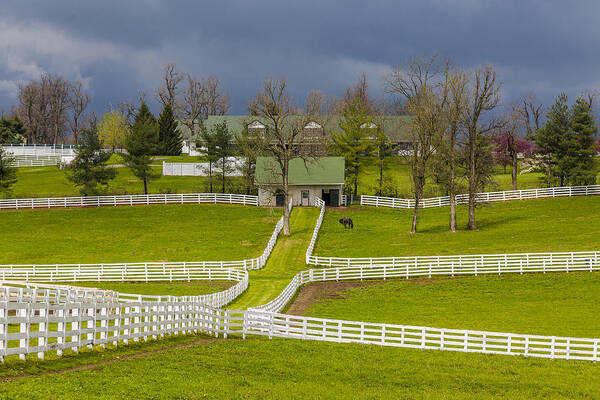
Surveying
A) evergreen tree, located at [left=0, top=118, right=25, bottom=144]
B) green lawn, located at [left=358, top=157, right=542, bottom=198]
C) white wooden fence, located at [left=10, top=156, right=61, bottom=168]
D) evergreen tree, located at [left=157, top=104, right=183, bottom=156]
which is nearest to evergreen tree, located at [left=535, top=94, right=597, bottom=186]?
green lawn, located at [left=358, top=157, right=542, bottom=198]

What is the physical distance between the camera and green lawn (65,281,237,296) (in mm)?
39062

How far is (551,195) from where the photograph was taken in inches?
2928

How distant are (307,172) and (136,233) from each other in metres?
20.9

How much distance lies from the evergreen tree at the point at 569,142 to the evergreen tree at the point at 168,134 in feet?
207

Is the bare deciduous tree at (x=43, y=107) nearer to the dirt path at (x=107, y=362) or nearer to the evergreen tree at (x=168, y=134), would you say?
the evergreen tree at (x=168, y=134)

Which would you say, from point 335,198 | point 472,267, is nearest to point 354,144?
point 335,198

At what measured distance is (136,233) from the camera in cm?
6091

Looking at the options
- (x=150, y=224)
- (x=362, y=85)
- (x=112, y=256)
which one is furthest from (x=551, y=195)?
(x=362, y=85)

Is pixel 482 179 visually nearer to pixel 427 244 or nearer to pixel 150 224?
pixel 427 244

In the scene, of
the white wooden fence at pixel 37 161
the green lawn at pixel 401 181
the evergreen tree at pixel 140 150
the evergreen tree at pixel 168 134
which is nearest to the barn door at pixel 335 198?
the green lawn at pixel 401 181

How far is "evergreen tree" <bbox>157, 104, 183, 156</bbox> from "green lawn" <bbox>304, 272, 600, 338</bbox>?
273ft

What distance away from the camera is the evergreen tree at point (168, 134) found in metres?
119

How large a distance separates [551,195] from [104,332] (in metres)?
65.2

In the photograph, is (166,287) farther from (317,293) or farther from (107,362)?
(107,362)
